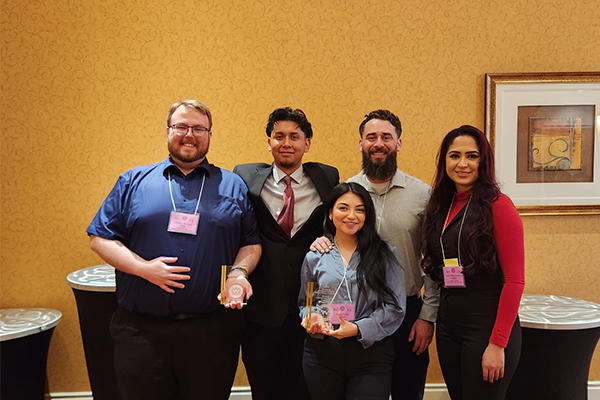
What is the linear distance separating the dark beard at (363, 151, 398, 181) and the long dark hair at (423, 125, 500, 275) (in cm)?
26

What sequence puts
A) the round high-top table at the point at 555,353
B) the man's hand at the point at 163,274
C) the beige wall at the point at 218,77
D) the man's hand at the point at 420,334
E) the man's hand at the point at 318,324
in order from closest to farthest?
the man's hand at the point at 318,324 → the man's hand at the point at 163,274 → the man's hand at the point at 420,334 → the round high-top table at the point at 555,353 → the beige wall at the point at 218,77

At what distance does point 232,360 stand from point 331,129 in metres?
1.68

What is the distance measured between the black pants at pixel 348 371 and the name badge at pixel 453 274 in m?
0.40

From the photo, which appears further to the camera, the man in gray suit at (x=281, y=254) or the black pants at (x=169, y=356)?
the man in gray suit at (x=281, y=254)

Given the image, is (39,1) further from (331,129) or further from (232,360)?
(232,360)

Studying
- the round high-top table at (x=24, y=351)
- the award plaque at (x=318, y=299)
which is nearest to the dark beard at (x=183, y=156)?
the award plaque at (x=318, y=299)

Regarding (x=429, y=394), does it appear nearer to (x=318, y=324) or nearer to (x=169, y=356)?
(x=318, y=324)

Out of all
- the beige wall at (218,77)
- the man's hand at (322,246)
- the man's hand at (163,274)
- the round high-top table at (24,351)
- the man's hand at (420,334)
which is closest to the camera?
the man's hand at (163,274)

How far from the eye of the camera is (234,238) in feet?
6.74

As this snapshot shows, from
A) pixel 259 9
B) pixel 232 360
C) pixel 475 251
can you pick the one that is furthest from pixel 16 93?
pixel 475 251

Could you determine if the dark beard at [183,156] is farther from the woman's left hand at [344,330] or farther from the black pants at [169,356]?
the woman's left hand at [344,330]

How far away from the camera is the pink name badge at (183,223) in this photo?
194cm

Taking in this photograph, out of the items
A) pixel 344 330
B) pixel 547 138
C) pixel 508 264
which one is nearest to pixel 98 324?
pixel 344 330

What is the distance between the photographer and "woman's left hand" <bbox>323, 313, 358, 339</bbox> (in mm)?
1757
